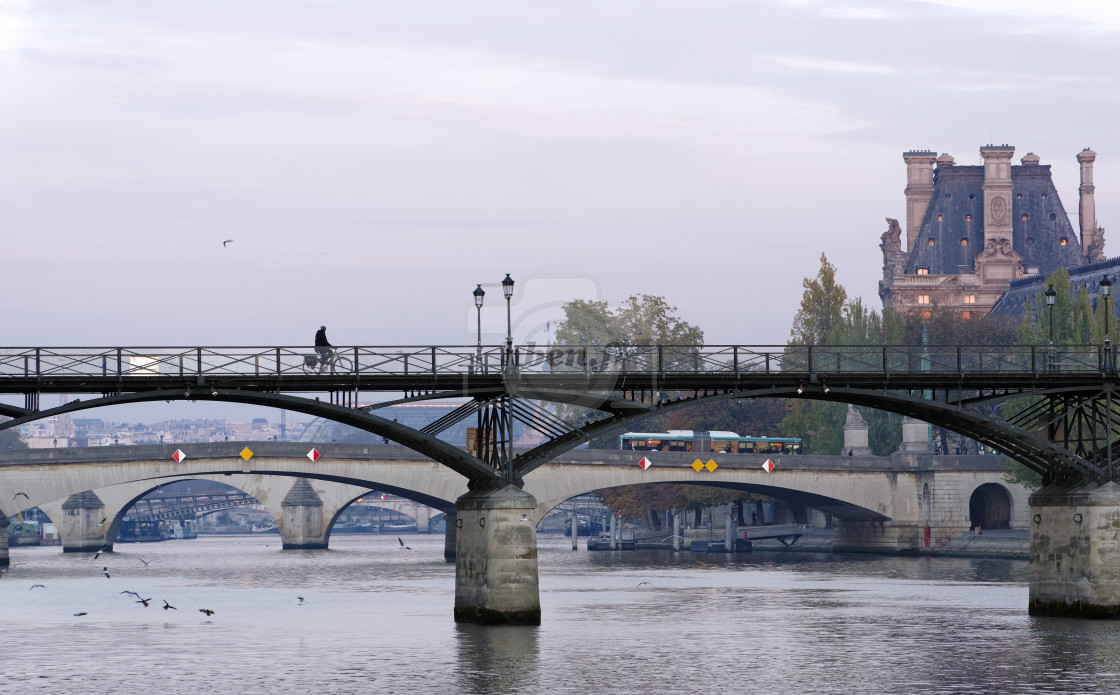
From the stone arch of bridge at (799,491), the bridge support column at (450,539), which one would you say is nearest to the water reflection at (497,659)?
the stone arch of bridge at (799,491)

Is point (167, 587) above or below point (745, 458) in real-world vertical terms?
below

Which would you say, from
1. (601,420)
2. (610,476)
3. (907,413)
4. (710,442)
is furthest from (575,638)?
(710,442)

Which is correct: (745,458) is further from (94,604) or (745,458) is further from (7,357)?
(7,357)

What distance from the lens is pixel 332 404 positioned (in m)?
56.4

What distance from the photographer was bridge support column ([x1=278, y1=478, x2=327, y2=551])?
147 m

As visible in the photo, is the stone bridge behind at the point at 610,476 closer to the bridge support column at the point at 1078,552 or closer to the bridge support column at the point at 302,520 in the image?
the bridge support column at the point at 302,520

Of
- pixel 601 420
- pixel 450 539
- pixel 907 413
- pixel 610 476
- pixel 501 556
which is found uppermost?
pixel 907 413

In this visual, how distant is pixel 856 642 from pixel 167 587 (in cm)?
4695

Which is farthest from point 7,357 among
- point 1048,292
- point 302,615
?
point 1048,292

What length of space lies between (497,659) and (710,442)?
84.7 meters

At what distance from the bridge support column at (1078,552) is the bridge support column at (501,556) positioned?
19043 mm

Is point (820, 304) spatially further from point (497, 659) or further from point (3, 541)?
point (497, 659)

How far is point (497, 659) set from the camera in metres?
50.3

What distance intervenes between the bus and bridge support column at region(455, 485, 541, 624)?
75.5m
